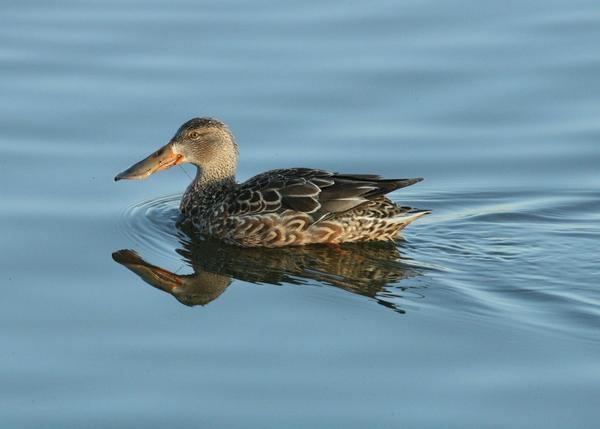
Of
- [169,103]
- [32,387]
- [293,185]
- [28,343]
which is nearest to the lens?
[32,387]

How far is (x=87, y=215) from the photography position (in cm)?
1153

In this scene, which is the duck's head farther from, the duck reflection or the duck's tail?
the duck's tail

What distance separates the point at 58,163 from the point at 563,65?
5.39 metres

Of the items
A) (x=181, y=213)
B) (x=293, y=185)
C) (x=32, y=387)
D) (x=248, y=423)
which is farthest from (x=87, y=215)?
(x=248, y=423)

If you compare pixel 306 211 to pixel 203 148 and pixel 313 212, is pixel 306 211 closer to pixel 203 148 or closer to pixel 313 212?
pixel 313 212

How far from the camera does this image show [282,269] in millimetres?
10586

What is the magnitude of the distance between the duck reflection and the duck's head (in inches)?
38.1

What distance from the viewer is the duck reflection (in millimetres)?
10055

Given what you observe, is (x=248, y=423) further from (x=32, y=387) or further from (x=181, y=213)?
(x=181, y=213)

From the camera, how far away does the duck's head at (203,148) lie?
12.1m

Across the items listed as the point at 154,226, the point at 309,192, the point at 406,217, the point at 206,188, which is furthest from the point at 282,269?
the point at 206,188

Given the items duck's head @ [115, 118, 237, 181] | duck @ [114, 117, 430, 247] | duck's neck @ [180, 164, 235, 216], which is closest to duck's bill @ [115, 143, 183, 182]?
duck's head @ [115, 118, 237, 181]

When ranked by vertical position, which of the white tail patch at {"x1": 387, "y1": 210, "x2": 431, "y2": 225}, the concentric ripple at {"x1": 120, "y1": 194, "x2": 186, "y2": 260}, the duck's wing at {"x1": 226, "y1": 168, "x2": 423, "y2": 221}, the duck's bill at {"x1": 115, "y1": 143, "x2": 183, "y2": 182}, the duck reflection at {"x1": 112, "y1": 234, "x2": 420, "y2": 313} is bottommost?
the duck reflection at {"x1": 112, "y1": 234, "x2": 420, "y2": 313}

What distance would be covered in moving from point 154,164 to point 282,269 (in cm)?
206
